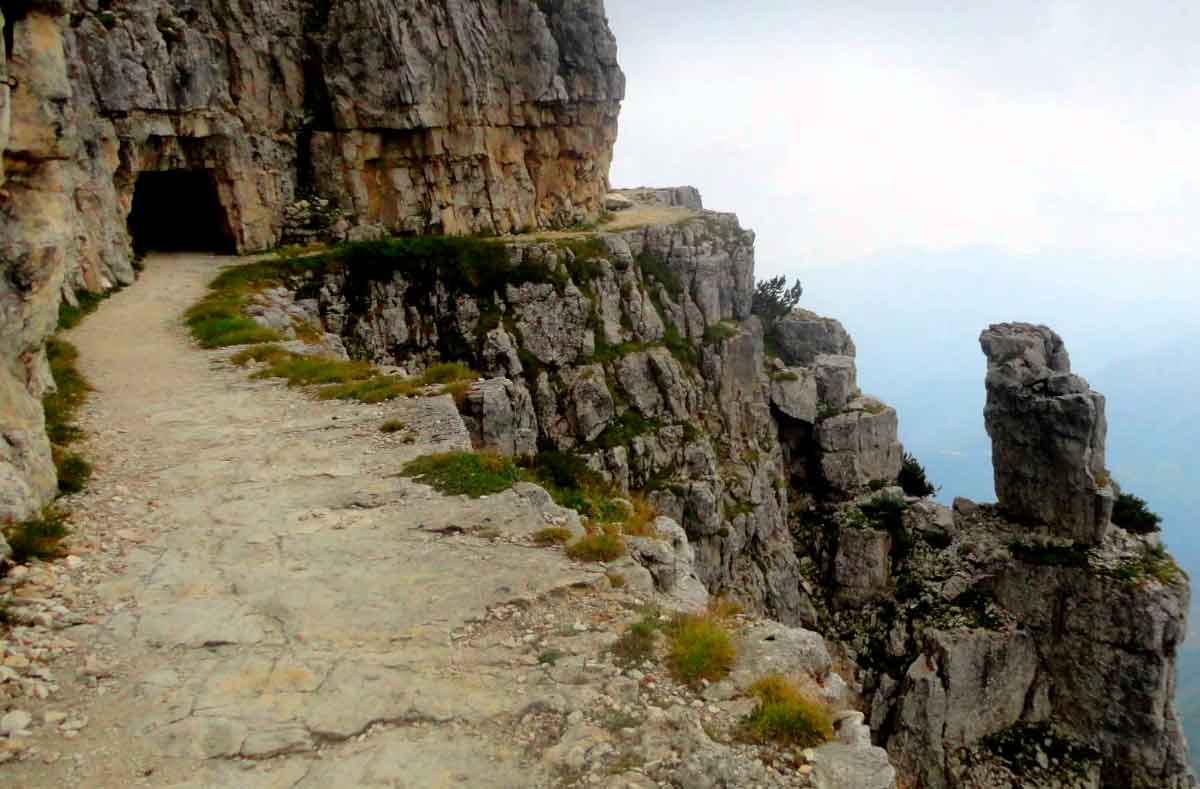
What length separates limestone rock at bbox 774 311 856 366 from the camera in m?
53.4

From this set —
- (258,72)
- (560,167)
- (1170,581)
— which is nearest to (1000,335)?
(1170,581)

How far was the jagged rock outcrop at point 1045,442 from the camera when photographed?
38000mm

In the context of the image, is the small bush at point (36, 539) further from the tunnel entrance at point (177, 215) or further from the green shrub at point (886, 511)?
the green shrub at point (886, 511)

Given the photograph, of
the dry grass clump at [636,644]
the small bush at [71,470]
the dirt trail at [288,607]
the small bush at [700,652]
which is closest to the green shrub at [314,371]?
the dirt trail at [288,607]

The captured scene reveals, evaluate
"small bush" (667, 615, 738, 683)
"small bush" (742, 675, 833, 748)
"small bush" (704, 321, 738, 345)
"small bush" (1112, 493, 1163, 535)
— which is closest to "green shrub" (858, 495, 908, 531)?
"small bush" (1112, 493, 1163, 535)

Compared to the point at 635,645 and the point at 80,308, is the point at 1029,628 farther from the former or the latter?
the point at 80,308

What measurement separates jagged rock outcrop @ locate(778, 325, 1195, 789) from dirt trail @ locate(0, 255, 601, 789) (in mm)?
32634

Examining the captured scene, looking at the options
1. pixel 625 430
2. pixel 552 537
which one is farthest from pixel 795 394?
pixel 552 537

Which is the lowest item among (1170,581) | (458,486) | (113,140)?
(1170,581)

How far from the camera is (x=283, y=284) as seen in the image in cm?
3288

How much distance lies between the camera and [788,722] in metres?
7.24

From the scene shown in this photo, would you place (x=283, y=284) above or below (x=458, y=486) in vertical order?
above

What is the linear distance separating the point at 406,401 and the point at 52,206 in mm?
7085

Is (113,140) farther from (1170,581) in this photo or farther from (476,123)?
(1170,581)
